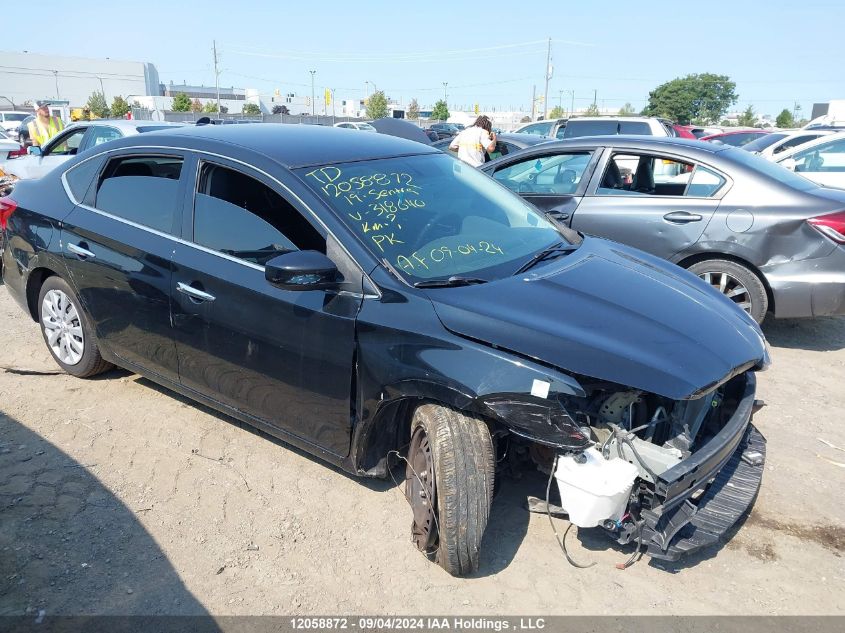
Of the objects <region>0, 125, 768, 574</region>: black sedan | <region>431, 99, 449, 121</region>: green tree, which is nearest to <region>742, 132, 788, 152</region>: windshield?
<region>0, 125, 768, 574</region>: black sedan

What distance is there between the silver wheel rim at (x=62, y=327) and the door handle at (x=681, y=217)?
4.44 m

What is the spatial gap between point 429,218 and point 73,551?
222 cm

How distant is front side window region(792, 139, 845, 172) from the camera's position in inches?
376

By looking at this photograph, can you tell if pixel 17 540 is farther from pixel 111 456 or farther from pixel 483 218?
pixel 483 218

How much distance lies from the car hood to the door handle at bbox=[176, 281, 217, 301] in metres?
1.22

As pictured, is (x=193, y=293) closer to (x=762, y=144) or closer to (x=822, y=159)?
(x=822, y=159)

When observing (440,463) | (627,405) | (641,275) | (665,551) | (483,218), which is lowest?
(665,551)

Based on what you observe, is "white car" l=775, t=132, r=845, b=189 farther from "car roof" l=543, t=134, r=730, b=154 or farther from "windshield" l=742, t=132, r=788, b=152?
"car roof" l=543, t=134, r=730, b=154

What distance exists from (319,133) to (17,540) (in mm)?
2583

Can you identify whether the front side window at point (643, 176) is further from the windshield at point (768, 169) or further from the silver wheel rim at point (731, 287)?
the silver wheel rim at point (731, 287)

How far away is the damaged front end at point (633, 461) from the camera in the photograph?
253cm

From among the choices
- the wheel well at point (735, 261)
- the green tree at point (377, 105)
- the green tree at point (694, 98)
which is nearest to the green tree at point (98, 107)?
the green tree at point (377, 105)

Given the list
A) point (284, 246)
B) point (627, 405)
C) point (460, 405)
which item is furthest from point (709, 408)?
point (284, 246)

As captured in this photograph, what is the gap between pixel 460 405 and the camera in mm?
2607
